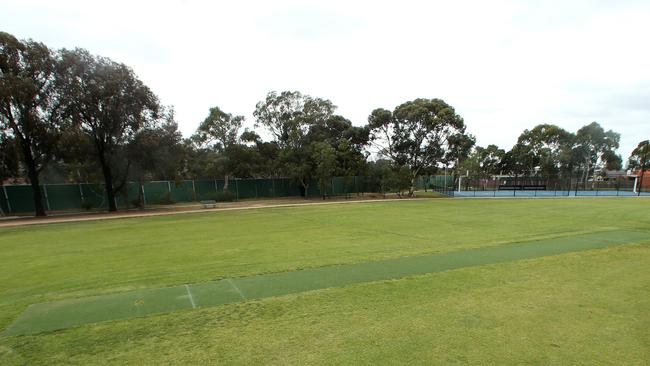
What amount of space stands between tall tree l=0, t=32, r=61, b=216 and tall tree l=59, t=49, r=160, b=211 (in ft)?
3.18

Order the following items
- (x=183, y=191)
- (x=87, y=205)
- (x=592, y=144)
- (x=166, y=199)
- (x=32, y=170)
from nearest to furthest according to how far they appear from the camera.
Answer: (x=32, y=170), (x=87, y=205), (x=166, y=199), (x=183, y=191), (x=592, y=144)

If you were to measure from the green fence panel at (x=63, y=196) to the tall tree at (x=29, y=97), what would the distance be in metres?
4.11

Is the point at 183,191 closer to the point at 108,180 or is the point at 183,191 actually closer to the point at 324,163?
the point at 108,180

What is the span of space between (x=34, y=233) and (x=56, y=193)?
13662 millimetres

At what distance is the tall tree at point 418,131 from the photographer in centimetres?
3238

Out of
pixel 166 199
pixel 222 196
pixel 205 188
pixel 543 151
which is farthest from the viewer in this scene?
pixel 543 151

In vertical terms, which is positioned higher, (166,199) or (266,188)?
(266,188)

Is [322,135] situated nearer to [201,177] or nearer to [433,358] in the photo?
[201,177]

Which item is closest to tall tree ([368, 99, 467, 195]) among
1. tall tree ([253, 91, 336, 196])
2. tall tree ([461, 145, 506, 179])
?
tall tree ([253, 91, 336, 196])

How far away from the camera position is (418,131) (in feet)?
111

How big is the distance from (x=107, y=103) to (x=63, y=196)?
9422 millimetres

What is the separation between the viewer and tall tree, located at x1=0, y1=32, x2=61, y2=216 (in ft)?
59.2

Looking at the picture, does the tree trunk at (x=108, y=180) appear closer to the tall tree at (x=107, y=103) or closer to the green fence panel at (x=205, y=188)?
the tall tree at (x=107, y=103)

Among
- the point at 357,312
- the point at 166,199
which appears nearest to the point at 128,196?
the point at 166,199
